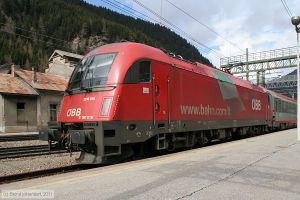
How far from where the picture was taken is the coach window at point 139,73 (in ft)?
34.0

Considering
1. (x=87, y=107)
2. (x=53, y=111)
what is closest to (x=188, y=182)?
(x=87, y=107)

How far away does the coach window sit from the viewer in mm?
10352

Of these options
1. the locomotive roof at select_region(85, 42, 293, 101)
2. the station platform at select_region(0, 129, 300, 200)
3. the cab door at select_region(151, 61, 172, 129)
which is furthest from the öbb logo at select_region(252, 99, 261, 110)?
the station platform at select_region(0, 129, 300, 200)

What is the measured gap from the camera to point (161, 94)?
37.8 feet

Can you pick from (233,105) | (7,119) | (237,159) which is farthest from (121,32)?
(237,159)

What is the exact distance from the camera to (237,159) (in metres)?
9.52

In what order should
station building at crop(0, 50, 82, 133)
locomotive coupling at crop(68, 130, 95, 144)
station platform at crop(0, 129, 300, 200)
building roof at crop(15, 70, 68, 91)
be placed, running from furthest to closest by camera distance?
building roof at crop(15, 70, 68, 91) < station building at crop(0, 50, 82, 133) < locomotive coupling at crop(68, 130, 95, 144) < station platform at crop(0, 129, 300, 200)

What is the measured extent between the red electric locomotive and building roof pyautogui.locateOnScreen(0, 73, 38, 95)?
22.4 meters

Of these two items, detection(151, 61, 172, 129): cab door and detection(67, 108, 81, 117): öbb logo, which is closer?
detection(67, 108, 81, 117): öbb logo

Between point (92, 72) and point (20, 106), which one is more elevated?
point (92, 72)

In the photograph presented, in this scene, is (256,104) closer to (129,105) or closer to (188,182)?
(129,105)

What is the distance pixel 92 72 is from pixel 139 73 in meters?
1.40

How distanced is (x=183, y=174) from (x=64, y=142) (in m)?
4.77

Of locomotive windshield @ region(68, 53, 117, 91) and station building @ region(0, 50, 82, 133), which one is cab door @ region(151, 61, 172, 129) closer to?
locomotive windshield @ region(68, 53, 117, 91)
